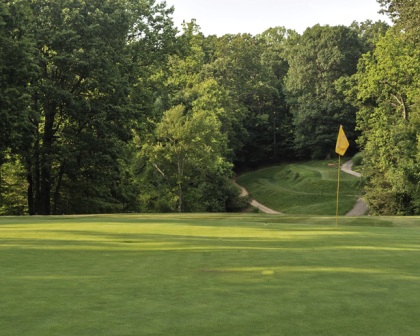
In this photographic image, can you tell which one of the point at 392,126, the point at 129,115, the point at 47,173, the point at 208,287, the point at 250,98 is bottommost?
the point at 47,173

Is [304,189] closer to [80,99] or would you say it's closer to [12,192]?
[12,192]

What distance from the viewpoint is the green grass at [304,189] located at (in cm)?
6444

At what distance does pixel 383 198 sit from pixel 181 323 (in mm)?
47905

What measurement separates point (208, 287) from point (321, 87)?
8834cm

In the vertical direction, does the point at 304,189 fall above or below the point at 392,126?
below

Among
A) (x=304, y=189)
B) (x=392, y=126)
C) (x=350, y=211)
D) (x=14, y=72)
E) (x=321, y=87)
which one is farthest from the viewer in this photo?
(x=321, y=87)

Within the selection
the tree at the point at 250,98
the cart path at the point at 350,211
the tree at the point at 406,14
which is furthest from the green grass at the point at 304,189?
the tree at the point at 406,14

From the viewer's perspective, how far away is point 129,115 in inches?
1439

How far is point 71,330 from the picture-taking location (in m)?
4.63

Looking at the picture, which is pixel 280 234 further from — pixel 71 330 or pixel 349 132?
pixel 349 132

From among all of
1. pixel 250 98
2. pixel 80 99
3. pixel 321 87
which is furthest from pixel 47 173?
pixel 321 87

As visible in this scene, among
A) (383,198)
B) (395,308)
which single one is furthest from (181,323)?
(383,198)

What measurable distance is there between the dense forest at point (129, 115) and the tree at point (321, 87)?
21.4m

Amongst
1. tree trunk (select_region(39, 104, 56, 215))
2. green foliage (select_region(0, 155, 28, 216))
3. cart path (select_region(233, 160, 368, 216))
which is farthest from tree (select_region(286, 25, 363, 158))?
tree trunk (select_region(39, 104, 56, 215))
